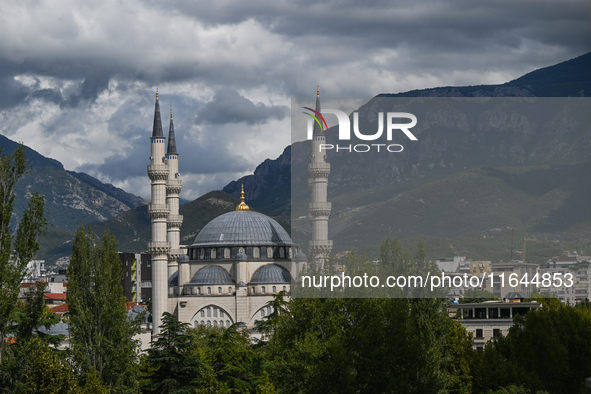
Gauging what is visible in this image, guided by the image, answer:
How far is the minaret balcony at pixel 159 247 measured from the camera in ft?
256

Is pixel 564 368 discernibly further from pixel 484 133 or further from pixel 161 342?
pixel 161 342

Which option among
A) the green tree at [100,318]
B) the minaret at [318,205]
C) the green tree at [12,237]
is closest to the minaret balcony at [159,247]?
the minaret at [318,205]

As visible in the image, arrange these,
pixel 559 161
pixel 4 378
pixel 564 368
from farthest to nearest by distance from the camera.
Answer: pixel 564 368
pixel 559 161
pixel 4 378

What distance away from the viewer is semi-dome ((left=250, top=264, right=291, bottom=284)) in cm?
8394

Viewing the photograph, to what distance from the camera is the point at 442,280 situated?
147 feet

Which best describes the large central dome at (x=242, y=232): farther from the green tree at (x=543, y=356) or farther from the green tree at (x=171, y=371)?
the green tree at (x=171, y=371)

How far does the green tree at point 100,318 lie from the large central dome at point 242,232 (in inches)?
1817

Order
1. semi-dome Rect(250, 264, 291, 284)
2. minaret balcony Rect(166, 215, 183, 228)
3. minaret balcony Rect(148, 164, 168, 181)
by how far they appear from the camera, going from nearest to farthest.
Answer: minaret balcony Rect(148, 164, 168, 181)
semi-dome Rect(250, 264, 291, 284)
minaret balcony Rect(166, 215, 183, 228)

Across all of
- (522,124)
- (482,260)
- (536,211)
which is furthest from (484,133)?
(482,260)

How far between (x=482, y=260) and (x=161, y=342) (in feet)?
55.3

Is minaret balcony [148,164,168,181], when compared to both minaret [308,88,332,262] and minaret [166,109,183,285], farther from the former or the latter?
minaret [308,88,332,262]

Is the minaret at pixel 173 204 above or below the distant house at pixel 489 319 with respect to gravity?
above

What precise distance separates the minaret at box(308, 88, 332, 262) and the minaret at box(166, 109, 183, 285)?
17.8m

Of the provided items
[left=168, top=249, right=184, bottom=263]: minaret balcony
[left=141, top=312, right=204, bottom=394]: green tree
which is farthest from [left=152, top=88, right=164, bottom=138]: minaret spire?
[left=141, top=312, right=204, bottom=394]: green tree
